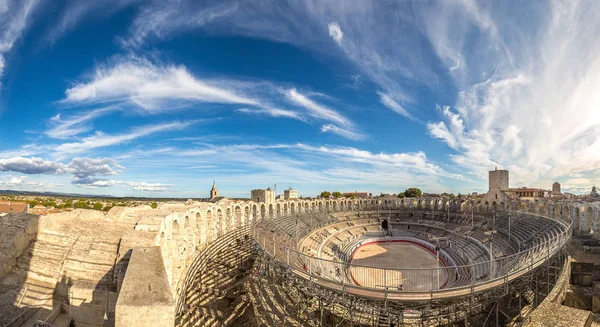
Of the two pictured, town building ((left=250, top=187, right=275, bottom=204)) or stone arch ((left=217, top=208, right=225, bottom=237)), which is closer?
stone arch ((left=217, top=208, right=225, bottom=237))

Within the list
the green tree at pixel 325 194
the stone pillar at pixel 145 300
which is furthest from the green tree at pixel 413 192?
the stone pillar at pixel 145 300

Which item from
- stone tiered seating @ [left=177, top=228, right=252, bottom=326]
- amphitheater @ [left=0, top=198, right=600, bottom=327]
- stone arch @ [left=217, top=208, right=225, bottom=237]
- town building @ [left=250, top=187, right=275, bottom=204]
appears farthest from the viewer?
town building @ [left=250, top=187, right=275, bottom=204]

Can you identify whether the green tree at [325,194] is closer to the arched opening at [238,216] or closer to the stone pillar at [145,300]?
the arched opening at [238,216]

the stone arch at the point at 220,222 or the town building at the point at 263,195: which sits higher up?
the town building at the point at 263,195

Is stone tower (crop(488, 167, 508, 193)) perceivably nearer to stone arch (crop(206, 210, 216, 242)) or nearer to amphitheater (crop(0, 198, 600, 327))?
amphitheater (crop(0, 198, 600, 327))

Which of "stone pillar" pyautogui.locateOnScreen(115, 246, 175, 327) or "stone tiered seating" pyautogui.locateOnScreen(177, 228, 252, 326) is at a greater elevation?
"stone pillar" pyautogui.locateOnScreen(115, 246, 175, 327)

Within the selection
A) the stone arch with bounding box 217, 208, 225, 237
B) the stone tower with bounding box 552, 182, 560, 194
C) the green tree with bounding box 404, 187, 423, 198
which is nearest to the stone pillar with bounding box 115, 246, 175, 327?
the stone arch with bounding box 217, 208, 225, 237

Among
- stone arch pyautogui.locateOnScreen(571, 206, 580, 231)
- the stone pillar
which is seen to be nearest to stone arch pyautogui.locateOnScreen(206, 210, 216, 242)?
the stone pillar

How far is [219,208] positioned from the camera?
19656 millimetres

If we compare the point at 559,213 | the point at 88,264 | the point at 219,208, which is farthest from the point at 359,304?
the point at 559,213

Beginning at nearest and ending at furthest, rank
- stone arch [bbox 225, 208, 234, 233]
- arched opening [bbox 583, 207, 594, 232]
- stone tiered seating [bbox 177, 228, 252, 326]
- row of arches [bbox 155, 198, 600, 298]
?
row of arches [bbox 155, 198, 600, 298] → stone tiered seating [bbox 177, 228, 252, 326] → stone arch [bbox 225, 208, 234, 233] → arched opening [bbox 583, 207, 594, 232]

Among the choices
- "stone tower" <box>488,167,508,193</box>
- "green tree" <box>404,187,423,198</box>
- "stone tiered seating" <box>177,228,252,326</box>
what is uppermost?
"stone tower" <box>488,167,508,193</box>

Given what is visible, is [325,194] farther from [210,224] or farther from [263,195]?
[210,224]

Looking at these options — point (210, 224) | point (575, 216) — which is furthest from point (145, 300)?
point (575, 216)
